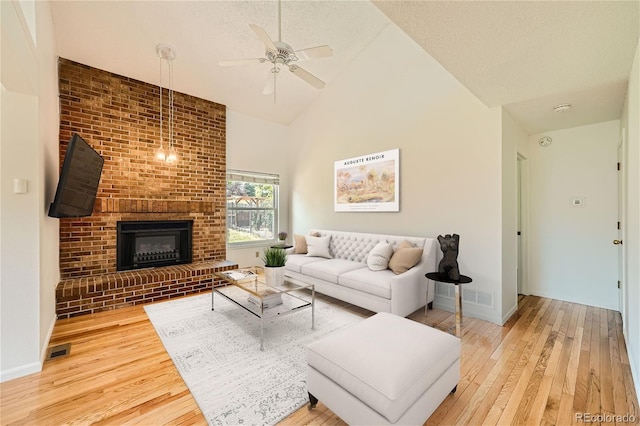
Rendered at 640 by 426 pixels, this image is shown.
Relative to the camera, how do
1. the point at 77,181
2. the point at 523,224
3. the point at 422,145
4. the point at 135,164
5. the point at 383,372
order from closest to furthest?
1. the point at 383,372
2. the point at 77,181
3. the point at 422,145
4. the point at 523,224
5. the point at 135,164

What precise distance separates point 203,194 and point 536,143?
5.26 meters

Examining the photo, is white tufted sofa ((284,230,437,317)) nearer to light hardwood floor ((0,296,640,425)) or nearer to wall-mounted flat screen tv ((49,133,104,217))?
light hardwood floor ((0,296,640,425))

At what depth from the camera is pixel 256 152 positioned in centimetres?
558

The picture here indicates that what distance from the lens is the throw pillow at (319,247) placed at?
4.44 metres

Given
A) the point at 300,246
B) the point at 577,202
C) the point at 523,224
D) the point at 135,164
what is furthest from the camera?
the point at 300,246

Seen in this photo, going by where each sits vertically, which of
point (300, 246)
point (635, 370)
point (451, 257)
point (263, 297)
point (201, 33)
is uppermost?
point (201, 33)

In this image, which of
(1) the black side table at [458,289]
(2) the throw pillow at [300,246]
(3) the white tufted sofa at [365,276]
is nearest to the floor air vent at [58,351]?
(3) the white tufted sofa at [365,276]

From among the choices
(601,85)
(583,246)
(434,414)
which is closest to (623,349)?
(583,246)

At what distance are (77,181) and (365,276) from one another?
313 cm

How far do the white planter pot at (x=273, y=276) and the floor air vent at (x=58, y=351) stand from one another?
1850mm

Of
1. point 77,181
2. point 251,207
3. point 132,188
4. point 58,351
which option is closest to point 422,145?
point 251,207

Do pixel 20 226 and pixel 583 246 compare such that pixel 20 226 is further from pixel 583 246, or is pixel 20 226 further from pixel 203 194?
pixel 583 246

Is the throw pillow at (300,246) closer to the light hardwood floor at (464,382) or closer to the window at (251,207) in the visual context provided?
the window at (251,207)

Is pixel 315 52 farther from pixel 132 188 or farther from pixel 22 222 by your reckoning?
pixel 132 188
